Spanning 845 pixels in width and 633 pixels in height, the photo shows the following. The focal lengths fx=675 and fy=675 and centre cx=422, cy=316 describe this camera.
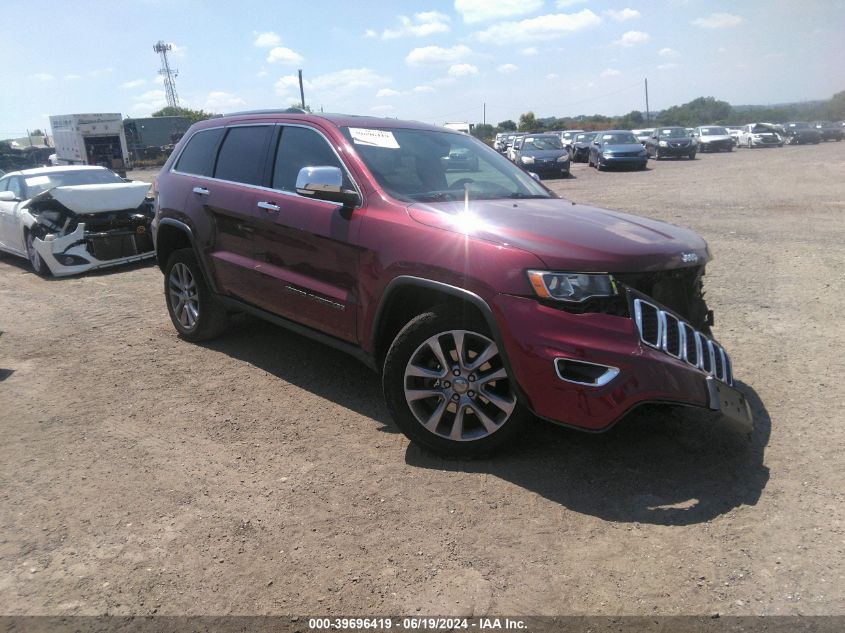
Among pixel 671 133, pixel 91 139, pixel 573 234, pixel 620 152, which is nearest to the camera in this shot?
pixel 573 234

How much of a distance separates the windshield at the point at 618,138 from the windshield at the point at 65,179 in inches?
805

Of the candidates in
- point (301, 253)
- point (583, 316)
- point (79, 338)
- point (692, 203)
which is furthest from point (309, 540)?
point (692, 203)

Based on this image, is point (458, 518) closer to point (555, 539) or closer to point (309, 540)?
point (555, 539)

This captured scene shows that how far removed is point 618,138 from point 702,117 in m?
62.6

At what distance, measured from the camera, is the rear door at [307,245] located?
3977 millimetres

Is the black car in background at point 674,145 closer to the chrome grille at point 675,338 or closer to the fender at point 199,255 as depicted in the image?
the fender at point 199,255

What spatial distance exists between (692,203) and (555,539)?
12845 mm

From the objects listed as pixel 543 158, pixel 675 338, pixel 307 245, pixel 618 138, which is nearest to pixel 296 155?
pixel 307 245

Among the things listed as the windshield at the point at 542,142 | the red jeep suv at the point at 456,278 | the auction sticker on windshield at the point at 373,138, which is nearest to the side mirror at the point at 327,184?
the red jeep suv at the point at 456,278

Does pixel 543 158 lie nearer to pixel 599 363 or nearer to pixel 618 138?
pixel 618 138

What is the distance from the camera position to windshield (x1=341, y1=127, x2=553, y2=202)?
404 cm

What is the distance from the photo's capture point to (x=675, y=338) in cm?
319

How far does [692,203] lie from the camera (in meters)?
14.2

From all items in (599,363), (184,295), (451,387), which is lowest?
(451,387)
